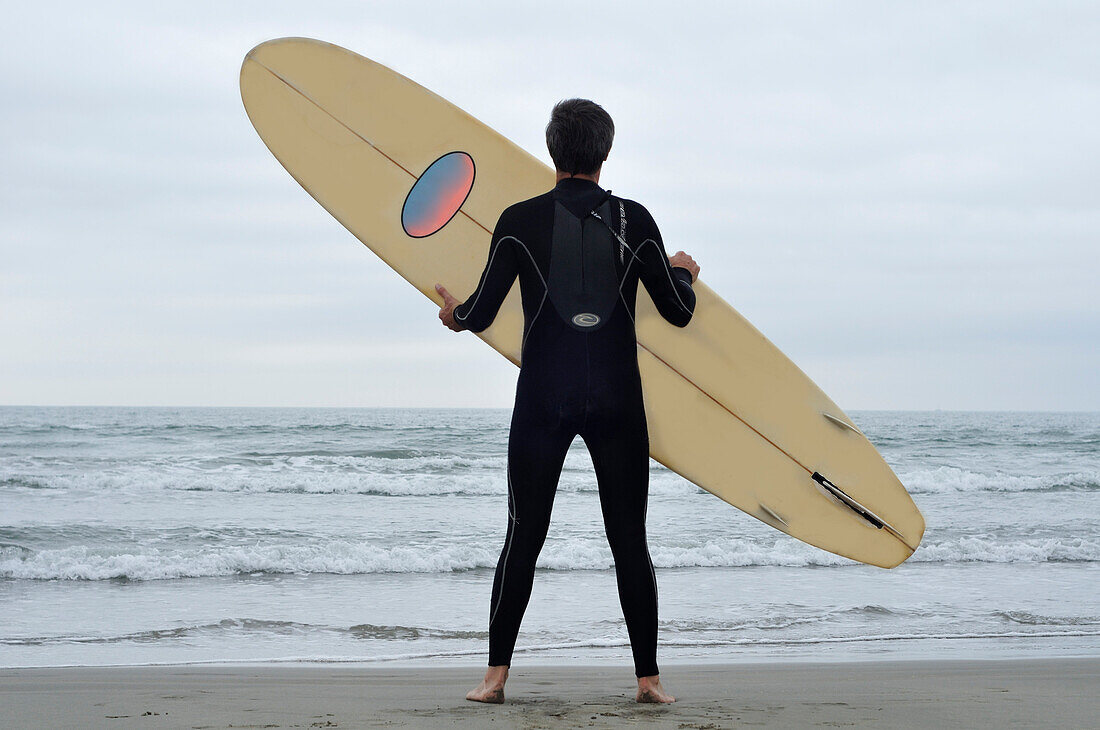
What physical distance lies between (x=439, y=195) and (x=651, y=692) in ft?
5.49

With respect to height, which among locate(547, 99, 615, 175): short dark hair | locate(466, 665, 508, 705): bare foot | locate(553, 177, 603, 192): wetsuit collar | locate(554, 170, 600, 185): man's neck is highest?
locate(547, 99, 615, 175): short dark hair

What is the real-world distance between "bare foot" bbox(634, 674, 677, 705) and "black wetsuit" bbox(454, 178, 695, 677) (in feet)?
0.08

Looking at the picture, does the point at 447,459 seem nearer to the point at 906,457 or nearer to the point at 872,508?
the point at 906,457

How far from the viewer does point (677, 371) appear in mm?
2914

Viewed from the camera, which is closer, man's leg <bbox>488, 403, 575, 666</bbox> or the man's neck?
man's leg <bbox>488, 403, 575, 666</bbox>

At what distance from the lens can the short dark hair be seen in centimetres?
213

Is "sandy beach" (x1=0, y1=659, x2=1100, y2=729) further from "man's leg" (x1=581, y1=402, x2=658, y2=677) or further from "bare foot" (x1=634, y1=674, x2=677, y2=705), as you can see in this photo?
"man's leg" (x1=581, y1=402, x2=658, y2=677)

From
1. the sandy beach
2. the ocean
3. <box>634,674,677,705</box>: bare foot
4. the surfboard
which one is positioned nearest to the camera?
the sandy beach

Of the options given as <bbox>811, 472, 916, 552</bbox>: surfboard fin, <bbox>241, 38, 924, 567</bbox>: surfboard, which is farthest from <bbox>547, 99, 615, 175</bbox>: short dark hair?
<bbox>811, 472, 916, 552</bbox>: surfboard fin

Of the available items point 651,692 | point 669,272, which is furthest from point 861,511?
point 669,272

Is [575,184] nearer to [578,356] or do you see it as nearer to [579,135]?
[579,135]

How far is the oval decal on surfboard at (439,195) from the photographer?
2963 mm

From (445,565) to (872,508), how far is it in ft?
13.0

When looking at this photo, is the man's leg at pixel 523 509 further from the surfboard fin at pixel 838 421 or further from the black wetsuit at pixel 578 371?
the surfboard fin at pixel 838 421
